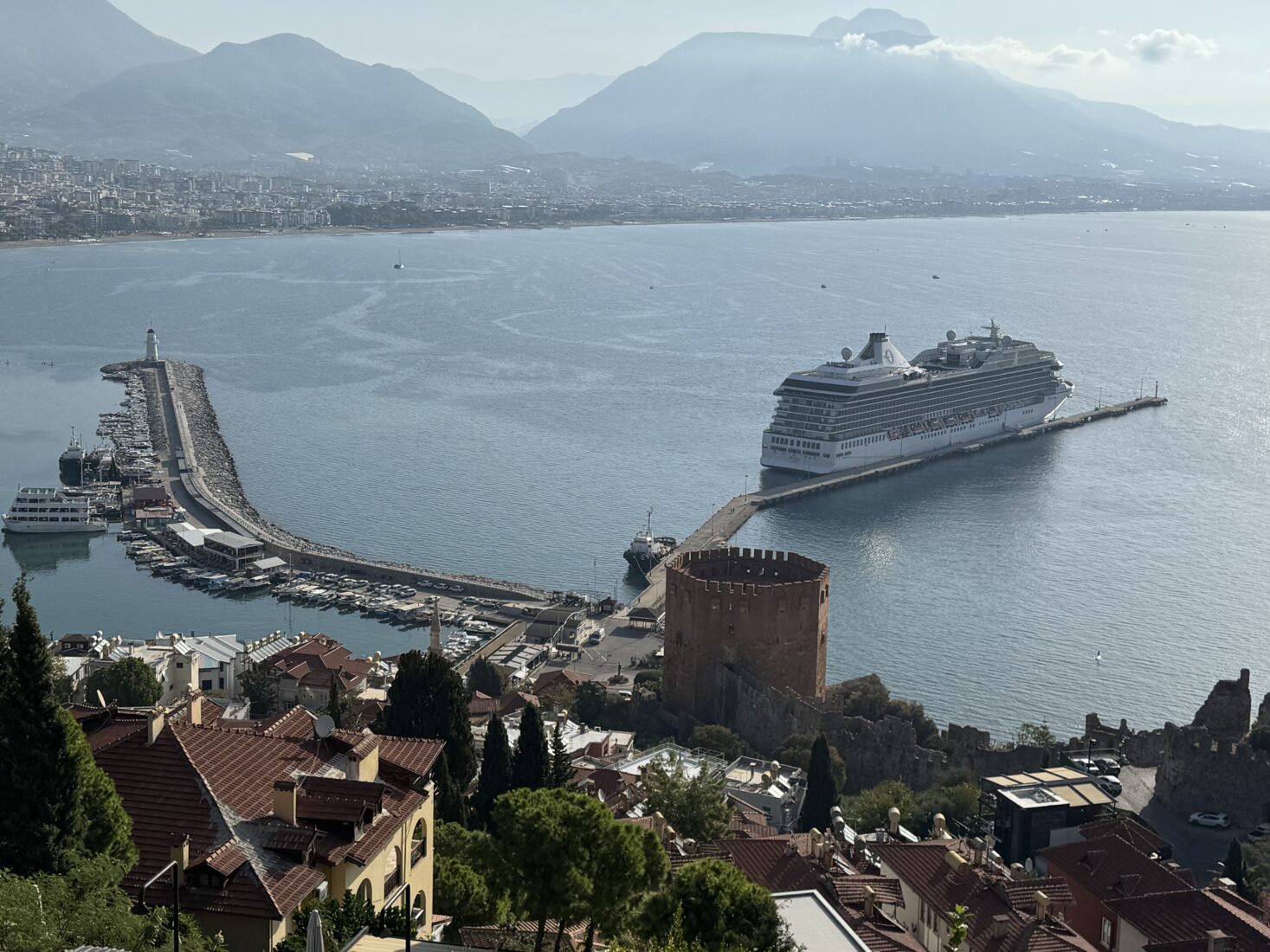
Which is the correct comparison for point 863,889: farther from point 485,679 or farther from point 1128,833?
point 485,679

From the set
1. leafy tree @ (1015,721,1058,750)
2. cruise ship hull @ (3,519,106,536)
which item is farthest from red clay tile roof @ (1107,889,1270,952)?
cruise ship hull @ (3,519,106,536)

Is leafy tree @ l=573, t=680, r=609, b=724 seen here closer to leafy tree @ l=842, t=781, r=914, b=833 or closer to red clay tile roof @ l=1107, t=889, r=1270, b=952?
leafy tree @ l=842, t=781, r=914, b=833

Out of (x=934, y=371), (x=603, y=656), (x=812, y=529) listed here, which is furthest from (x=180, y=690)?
(x=934, y=371)

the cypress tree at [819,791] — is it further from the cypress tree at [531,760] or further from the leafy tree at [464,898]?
the leafy tree at [464,898]

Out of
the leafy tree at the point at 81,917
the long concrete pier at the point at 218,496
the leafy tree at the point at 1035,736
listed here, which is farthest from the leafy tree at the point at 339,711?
the long concrete pier at the point at 218,496

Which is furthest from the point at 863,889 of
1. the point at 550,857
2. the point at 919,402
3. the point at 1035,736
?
the point at 919,402

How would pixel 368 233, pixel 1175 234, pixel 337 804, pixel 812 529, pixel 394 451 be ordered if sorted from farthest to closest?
1. pixel 1175 234
2. pixel 368 233
3. pixel 394 451
4. pixel 812 529
5. pixel 337 804

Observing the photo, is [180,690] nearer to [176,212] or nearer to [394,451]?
[394,451]
